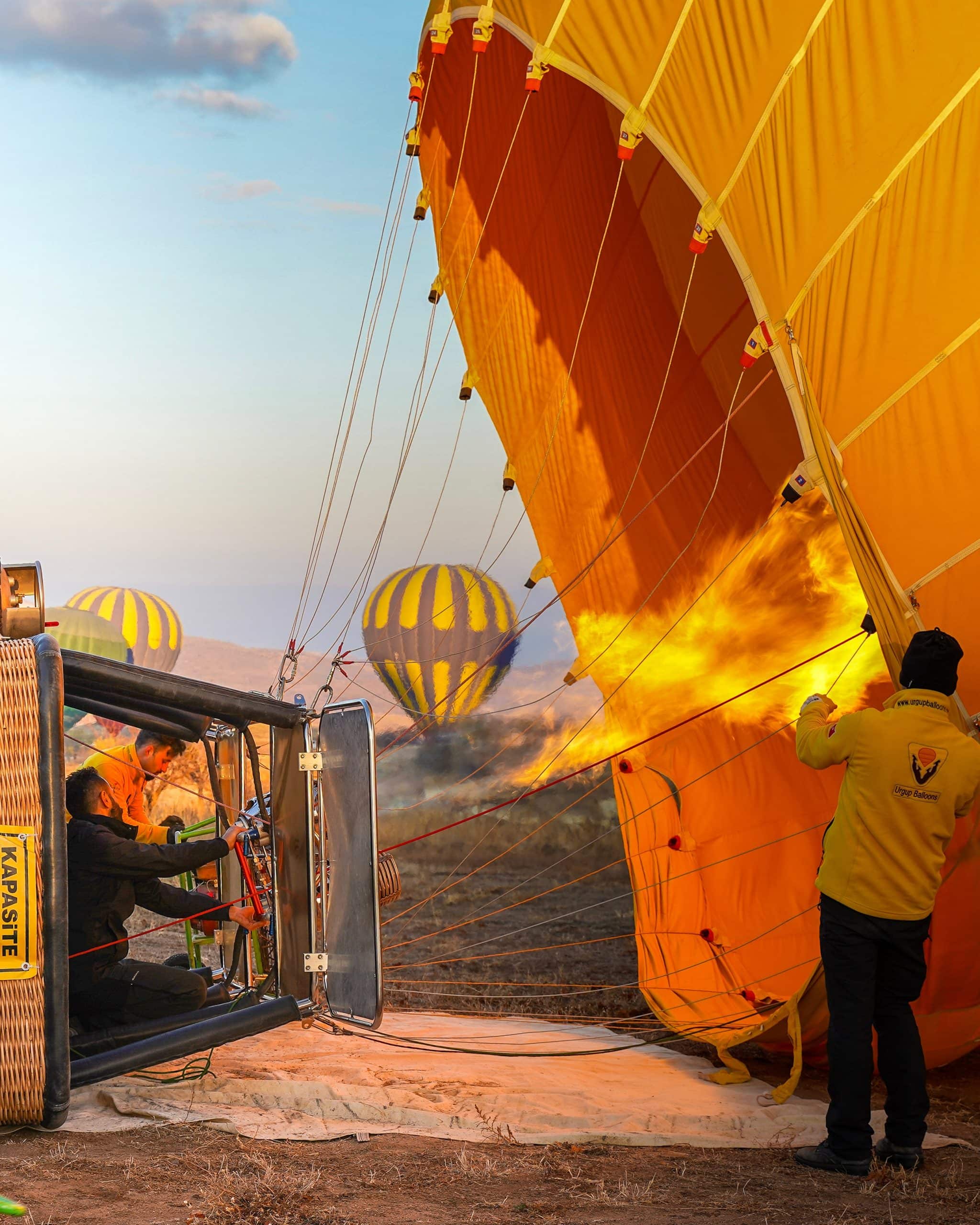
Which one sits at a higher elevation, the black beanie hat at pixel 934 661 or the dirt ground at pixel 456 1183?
the black beanie hat at pixel 934 661

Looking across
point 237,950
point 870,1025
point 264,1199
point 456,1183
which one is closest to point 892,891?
point 870,1025

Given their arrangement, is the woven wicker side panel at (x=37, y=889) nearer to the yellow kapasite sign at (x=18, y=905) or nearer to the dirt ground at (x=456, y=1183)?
the yellow kapasite sign at (x=18, y=905)

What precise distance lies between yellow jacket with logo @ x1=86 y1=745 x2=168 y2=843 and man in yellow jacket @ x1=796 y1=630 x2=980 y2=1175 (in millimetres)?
2787

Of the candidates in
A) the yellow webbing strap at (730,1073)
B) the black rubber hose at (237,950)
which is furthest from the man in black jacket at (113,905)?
the yellow webbing strap at (730,1073)

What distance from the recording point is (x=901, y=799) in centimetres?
335

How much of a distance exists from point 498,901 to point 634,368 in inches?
225

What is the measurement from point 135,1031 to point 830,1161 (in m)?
2.22

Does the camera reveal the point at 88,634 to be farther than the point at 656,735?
Yes

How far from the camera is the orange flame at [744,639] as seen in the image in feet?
17.6

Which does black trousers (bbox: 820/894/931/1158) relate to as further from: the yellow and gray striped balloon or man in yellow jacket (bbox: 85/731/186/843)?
the yellow and gray striped balloon

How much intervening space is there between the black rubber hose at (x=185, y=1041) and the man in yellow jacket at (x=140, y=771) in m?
1.19

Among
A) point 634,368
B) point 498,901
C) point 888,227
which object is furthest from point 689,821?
point 498,901

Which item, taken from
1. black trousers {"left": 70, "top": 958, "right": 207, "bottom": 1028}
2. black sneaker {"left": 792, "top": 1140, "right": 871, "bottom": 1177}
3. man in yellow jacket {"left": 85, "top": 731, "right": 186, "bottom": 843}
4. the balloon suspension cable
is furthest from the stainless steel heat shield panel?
black sneaker {"left": 792, "top": 1140, "right": 871, "bottom": 1177}

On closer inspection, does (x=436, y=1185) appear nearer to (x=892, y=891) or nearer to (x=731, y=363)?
(x=892, y=891)
